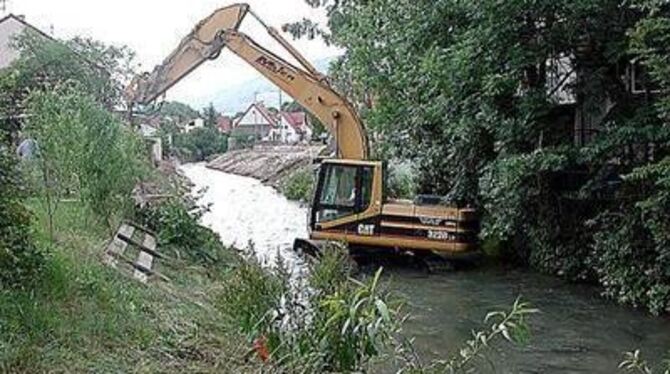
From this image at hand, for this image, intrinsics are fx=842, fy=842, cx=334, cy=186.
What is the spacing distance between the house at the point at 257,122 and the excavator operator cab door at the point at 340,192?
67.8 meters

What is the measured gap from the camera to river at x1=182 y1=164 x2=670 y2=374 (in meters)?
7.94

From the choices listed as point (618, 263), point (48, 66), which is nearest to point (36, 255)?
point (618, 263)

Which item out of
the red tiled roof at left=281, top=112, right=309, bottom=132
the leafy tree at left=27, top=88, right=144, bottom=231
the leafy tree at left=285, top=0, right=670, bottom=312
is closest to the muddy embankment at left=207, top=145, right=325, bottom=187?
the red tiled roof at left=281, top=112, right=309, bottom=132

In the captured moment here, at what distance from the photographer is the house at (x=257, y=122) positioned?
82.4m

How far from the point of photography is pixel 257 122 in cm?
8531

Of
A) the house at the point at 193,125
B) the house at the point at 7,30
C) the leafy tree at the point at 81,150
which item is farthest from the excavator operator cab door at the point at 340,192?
the house at the point at 193,125

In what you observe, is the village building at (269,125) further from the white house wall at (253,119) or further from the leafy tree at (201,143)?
the leafy tree at (201,143)

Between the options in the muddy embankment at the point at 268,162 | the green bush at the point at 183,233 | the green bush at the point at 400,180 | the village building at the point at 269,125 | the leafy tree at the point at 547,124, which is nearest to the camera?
the leafy tree at the point at 547,124

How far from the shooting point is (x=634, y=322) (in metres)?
9.43

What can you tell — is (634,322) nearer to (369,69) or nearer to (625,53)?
(625,53)

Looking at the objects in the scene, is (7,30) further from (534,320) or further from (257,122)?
(257,122)

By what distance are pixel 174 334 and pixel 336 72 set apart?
1372cm

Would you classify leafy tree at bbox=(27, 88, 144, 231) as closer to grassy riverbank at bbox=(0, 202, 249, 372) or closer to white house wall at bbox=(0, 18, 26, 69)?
grassy riverbank at bbox=(0, 202, 249, 372)

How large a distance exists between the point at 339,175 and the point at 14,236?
288 inches
